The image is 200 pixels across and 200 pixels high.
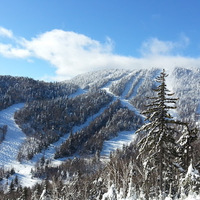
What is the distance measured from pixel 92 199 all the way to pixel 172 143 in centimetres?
4339

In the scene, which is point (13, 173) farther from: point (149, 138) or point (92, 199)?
point (149, 138)

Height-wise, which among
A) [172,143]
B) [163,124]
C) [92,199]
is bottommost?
[92,199]

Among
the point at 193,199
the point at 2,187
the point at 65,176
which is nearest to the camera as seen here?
the point at 193,199

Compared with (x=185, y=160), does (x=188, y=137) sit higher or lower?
higher

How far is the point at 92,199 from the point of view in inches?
2312

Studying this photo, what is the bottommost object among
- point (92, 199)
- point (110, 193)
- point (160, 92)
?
point (92, 199)

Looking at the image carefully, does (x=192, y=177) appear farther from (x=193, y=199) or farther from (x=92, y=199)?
(x=92, y=199)

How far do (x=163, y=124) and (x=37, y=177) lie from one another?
18490 cm

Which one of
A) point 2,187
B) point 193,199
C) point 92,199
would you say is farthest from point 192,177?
point 2,187

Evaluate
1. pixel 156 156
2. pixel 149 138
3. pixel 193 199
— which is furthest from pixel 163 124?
pixel 193 199

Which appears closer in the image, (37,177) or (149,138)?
(149,138)

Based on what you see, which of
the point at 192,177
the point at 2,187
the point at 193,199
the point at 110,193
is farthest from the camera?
the point at 2,187

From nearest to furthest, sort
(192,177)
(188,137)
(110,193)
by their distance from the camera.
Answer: (192,177), (110,193), (188,137)

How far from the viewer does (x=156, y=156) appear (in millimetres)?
23031
